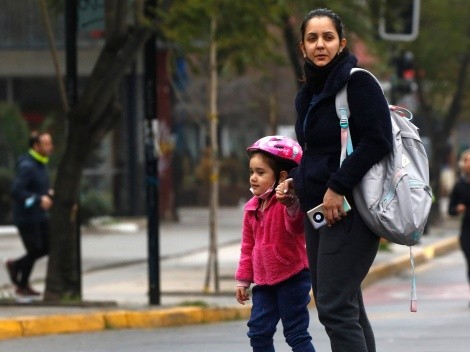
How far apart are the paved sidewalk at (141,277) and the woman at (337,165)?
5148mm

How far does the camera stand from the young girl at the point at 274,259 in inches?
280

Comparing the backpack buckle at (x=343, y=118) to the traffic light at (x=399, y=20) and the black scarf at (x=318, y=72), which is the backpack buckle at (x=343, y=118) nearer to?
the black scarf at (x=318, y=72)

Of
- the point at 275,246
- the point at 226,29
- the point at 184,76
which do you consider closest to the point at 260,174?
the point at 275,246

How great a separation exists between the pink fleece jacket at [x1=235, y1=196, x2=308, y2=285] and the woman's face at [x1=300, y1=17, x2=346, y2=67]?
3.78 feet


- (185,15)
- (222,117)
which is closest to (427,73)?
(222,117)

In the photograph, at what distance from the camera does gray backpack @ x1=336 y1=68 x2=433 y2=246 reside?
5.96 meters

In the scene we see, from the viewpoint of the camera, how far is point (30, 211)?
1415cm

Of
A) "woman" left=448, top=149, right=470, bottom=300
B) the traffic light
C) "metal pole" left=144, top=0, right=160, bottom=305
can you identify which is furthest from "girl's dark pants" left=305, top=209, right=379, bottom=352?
the traffic light

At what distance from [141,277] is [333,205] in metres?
10.9

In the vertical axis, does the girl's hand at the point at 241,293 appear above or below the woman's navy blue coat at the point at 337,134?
below

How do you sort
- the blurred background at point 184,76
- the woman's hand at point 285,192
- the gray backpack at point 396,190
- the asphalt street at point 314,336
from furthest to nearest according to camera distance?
the blurred background at point 184,76 < the asphalt street at point 314,336 < the woman's hand at point 285,192 < the gray backpack at point 396,190

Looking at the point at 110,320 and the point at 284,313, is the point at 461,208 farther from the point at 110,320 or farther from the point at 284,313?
the point at 284,313

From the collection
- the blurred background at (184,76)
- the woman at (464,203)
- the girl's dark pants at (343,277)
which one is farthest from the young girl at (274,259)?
the woman at (464,203)

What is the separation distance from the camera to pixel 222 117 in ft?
121
